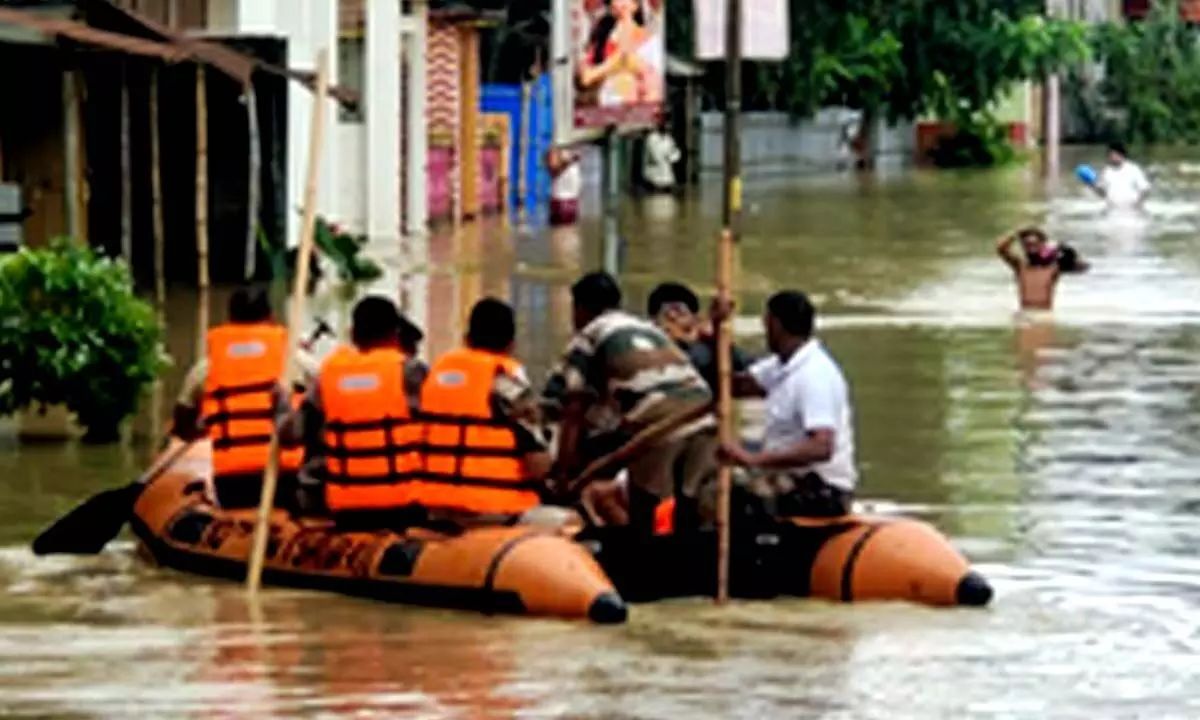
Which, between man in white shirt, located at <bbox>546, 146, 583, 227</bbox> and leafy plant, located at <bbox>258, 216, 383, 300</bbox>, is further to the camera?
man in white shirt, located at <bbox>546, 146, 583, 227</bbox>

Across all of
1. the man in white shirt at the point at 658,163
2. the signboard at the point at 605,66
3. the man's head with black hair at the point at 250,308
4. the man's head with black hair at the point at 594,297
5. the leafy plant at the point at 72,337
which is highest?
the signboard at the point at 605,66

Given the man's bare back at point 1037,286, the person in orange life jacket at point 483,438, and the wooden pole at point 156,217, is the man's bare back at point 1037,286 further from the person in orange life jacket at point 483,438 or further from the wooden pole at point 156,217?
the person in orange life jacket at point 483,438

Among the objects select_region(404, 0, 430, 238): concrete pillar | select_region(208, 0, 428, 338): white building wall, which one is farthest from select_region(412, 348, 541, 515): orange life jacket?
select_region(404, 0, 430, 238): concrete pillar

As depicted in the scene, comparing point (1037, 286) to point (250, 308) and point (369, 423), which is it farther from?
point (369, 423)

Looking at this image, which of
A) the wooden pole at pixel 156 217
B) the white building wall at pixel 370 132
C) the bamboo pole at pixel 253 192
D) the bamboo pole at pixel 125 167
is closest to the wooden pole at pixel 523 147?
the white building wall at pixel 370 132

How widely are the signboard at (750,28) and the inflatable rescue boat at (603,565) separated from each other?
6.73 metres

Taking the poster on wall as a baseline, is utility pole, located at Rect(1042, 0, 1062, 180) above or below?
below

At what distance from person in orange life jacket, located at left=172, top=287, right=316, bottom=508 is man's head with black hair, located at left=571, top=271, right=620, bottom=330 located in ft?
4.96

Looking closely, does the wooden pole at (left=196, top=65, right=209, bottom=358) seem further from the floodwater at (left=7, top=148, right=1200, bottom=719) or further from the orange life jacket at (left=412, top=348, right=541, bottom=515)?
the orange life jacket at (left=412, top=348, right=541, bottom=515)

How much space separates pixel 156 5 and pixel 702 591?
1971 centimetres

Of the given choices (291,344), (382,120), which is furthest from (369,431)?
(382,120)

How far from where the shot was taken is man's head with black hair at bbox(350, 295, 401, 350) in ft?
48.2

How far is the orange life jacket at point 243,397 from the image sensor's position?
51.3 ft

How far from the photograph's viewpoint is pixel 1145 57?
95.8 meters
